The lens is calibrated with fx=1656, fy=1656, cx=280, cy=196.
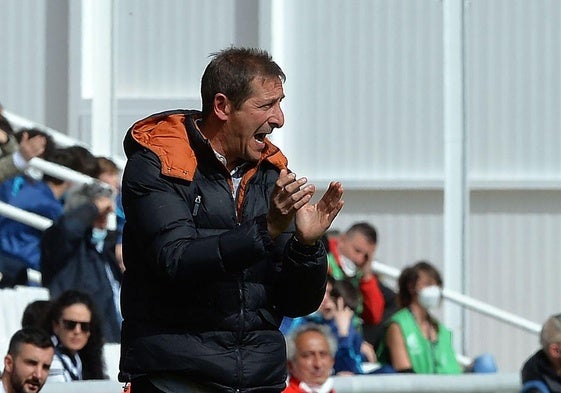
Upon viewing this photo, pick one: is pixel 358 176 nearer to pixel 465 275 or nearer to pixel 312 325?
pixel 465 275

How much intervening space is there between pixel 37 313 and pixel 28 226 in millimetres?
1599

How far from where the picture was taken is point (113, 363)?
789cm

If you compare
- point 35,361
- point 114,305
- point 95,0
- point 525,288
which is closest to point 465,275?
point 525,288

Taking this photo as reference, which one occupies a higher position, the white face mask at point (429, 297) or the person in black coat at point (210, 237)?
the person in black coat at point (210, 237)

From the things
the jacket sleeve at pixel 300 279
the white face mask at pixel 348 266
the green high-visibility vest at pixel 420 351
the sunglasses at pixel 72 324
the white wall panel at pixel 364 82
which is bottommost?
the green high-visibility vest at pixel 420 351

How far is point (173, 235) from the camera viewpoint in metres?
4.05

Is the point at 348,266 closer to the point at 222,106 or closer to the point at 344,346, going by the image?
the point at 344,346

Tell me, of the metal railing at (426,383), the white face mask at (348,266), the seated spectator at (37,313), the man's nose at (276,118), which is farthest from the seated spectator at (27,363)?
the white face mask at (348,266)

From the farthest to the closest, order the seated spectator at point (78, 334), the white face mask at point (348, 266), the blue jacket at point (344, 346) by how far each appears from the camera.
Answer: the white face mask at point (348, 266)
the blue jacket at point (344, 346)
the seated spectator at point (78, 334)

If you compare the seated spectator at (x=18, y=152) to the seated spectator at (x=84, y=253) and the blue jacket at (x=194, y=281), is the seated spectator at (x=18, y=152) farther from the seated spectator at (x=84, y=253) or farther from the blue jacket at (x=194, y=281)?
the blue jacket at (x=194, y=281)

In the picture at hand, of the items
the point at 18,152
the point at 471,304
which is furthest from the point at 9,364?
the point at 471,304

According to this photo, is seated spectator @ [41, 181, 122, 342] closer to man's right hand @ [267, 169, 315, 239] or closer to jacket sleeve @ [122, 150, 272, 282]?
jacket sleeve @ [122, 150, 272, 282]

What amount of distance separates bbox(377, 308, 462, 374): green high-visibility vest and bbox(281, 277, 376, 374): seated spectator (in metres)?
0.19

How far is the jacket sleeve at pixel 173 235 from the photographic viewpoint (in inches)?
157
